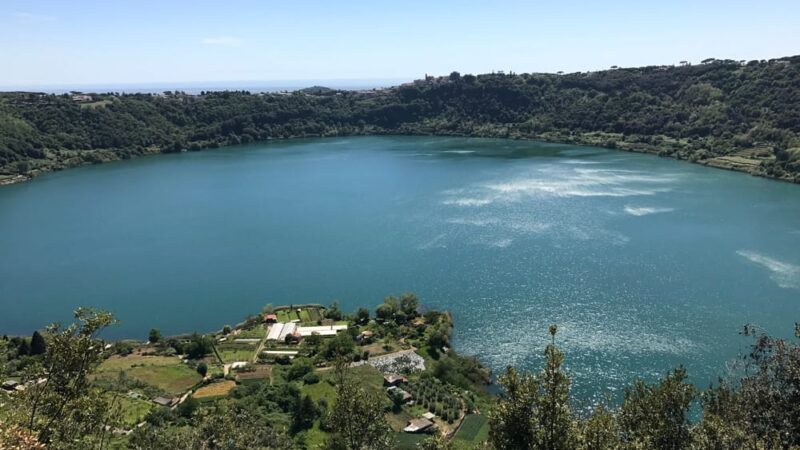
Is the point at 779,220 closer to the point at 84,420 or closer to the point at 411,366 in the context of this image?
the point at 411,366

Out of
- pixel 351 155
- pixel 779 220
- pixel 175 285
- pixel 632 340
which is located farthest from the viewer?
pixel 351 155

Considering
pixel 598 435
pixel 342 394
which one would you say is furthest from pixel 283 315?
pixel 598 435

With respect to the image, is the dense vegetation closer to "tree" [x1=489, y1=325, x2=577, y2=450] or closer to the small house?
the small house

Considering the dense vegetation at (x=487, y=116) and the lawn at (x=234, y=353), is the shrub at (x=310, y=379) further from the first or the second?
the dense vegetation at (x=487, y=116)

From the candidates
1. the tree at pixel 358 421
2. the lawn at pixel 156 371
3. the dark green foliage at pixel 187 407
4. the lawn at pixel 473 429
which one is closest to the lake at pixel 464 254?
the lawn at pixel 156 371

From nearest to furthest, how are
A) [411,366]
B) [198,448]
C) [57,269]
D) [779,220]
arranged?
[198,448] → [411,366] → [57,269] → [779,220]

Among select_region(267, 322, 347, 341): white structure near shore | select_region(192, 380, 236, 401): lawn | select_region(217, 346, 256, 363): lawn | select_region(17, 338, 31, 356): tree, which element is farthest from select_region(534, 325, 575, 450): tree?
select_region(17, 338, 31, 356): tree

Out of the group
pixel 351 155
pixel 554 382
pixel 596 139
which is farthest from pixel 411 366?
pixel 596 139
